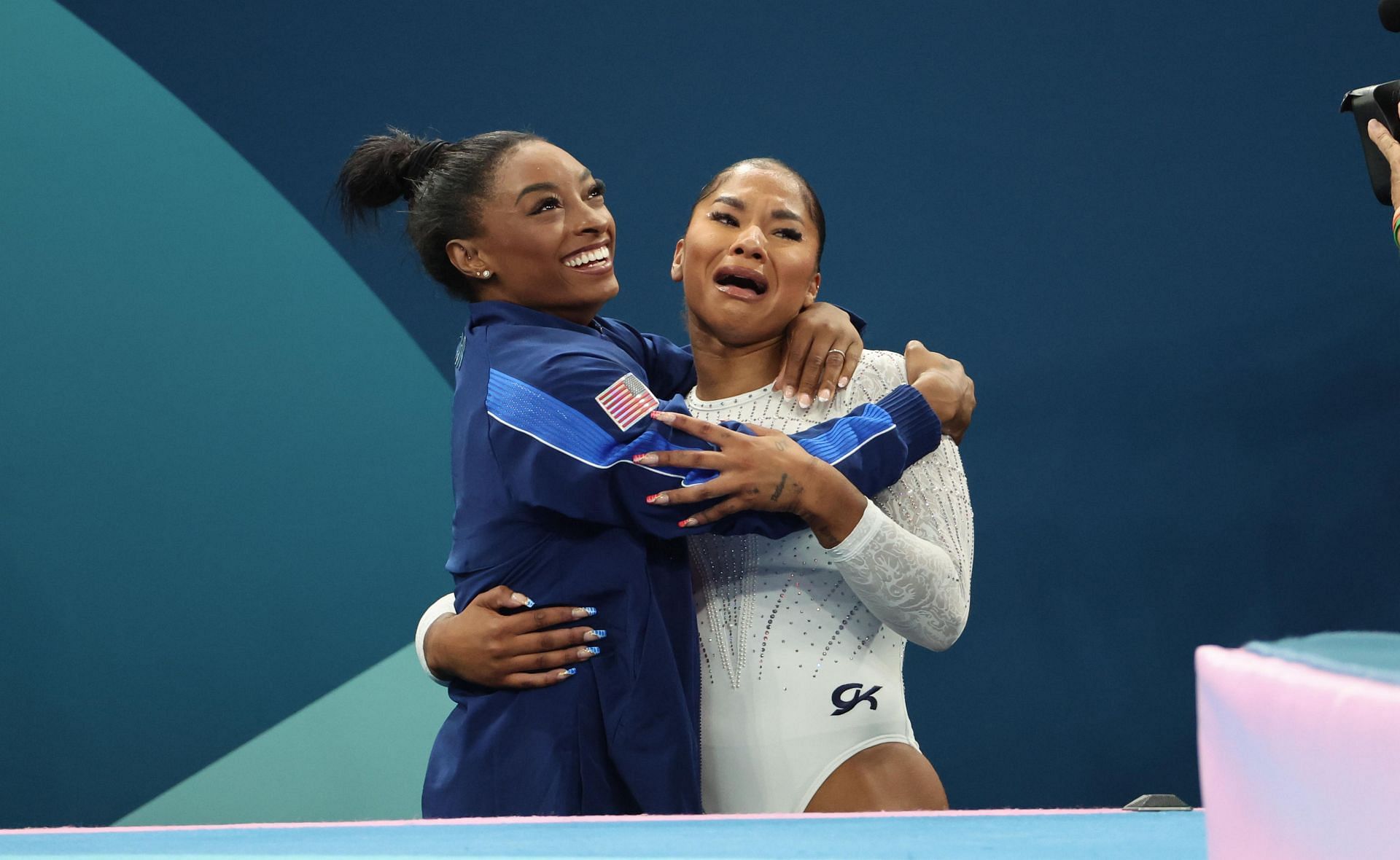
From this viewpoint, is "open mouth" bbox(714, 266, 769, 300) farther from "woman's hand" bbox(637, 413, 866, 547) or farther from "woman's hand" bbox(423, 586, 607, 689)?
"woman's hand" bbox(423, 586, 607, 689)

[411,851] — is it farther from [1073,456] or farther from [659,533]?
[1073,456]

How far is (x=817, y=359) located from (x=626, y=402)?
0.29 m

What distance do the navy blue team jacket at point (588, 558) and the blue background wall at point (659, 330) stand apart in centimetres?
148

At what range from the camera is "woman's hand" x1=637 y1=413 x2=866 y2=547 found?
4.14ft

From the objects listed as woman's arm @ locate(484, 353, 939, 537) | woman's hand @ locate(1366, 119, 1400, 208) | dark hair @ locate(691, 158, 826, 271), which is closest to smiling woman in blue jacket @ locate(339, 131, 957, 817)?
woman's arm @ locate(484, 353, 939, 537)

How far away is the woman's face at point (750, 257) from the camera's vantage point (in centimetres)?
154

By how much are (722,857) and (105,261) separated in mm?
2659

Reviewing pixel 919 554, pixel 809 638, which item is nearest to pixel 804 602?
pixel 809 638

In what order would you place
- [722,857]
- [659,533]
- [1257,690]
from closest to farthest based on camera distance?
[1257,690] → [722,857] → [659,533]

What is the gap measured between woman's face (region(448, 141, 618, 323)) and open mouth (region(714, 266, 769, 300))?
0.13 m

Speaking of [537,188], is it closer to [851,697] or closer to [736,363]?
[736,363]

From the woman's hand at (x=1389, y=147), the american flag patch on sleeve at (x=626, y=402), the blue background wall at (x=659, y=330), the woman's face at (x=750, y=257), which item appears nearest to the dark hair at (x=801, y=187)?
the woman's face at (x=750, y=257)

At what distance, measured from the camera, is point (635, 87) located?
2.94m

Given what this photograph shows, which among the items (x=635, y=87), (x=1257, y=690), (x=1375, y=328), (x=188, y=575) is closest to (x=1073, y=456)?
(x=1375, y=328)
